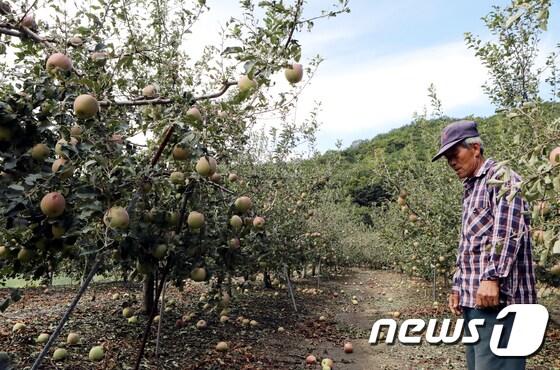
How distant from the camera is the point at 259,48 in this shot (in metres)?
2.04

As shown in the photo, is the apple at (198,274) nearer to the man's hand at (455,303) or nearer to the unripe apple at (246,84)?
the man's hand at (455,303)

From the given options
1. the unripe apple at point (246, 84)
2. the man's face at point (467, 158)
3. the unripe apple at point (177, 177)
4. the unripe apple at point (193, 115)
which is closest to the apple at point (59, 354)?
the unripe apple at point (177, 177)

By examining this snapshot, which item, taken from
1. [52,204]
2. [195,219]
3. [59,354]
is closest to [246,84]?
[52,204]

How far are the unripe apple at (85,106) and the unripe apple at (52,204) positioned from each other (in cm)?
39

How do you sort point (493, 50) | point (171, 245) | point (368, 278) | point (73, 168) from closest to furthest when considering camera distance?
point (73, 168) → point (171, 245) → point (493, 50) → point (368, 278)

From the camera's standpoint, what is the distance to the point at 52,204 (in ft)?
6.91

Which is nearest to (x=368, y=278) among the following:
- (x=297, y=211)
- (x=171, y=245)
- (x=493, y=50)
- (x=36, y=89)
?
(x=297, y=211)

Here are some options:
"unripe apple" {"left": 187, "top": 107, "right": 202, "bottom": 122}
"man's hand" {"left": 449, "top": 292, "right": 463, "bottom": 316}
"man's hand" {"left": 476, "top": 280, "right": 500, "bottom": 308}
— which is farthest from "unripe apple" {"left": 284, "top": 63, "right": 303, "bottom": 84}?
"man's hand" {"left": 449, "top": 292, "right": 463, "bottom": 316}

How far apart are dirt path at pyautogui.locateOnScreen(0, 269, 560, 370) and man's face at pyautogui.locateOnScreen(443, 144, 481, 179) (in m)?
3.26

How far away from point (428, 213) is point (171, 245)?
6.03 m

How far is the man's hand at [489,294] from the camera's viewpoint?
7.32 feet

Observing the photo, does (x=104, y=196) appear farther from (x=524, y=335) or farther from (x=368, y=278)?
(x=368, y=278)

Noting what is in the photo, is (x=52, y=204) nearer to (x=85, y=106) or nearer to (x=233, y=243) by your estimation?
(x=85, y=106)

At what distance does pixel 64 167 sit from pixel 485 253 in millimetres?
2122
